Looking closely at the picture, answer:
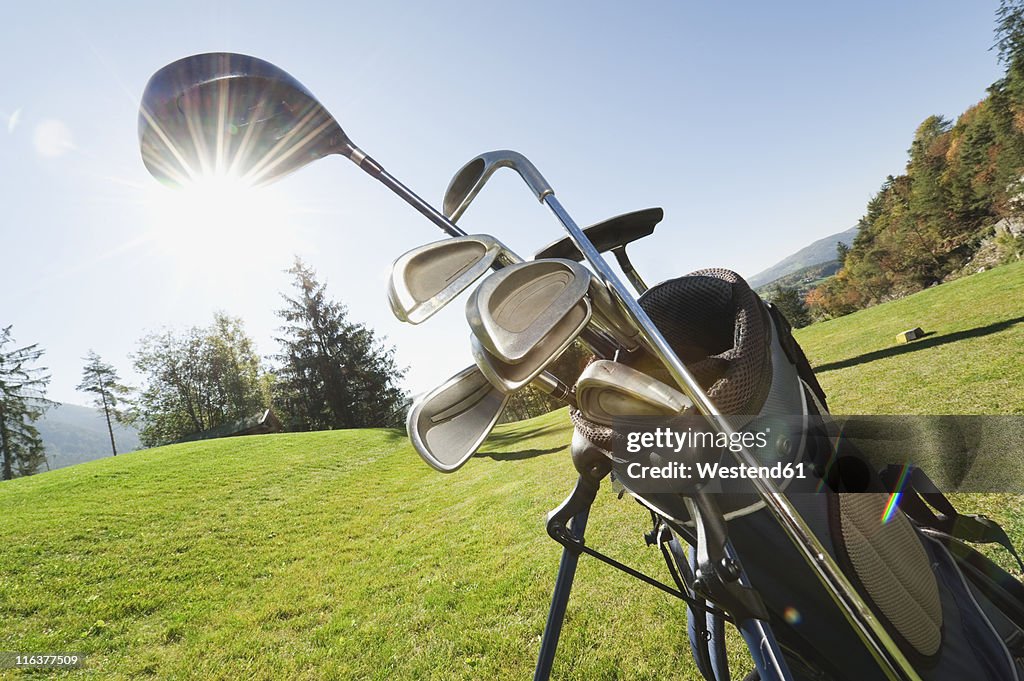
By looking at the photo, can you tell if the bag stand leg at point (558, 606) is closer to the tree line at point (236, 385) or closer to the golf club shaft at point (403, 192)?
the golf club shaft at point (403, 192)

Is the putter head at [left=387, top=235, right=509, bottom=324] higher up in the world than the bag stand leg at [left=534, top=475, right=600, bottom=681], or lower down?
higher up

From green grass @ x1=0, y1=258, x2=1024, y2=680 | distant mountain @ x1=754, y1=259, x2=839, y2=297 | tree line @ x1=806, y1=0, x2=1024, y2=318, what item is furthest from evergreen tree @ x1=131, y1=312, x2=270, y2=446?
distant mountain @ x1=754, y1=259, x2=839, y2=297

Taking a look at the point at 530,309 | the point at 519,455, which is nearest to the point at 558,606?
the point at 530,309

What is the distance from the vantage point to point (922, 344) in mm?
9727

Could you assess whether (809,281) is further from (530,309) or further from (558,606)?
(530,309)

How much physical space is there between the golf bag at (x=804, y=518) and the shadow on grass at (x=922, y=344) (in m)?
10.9

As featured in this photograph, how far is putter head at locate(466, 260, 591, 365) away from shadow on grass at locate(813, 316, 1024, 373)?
11.7m

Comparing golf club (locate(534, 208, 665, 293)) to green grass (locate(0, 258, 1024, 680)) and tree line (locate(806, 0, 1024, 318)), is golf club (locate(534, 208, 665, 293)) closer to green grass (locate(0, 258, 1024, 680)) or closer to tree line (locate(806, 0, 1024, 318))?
green grass (locate(0, 258, 1024, 680))

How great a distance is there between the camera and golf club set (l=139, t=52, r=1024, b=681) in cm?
70

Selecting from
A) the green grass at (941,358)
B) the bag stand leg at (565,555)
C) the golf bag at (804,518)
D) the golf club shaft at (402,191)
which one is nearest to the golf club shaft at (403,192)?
the golf club shaft at (402,191)

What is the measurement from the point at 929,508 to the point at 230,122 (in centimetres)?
223

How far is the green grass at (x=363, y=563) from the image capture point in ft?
9.90

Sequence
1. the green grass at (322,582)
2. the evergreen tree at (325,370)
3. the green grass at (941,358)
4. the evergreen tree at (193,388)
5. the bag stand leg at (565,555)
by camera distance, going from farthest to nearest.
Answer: the evergreen tree at (193,388) < the evergreen tree at (325,370) < the green grass at (941,358) < the green grass at (322,582) < the bag stand leg at (565,555)

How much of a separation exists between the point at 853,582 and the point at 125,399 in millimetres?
55485
